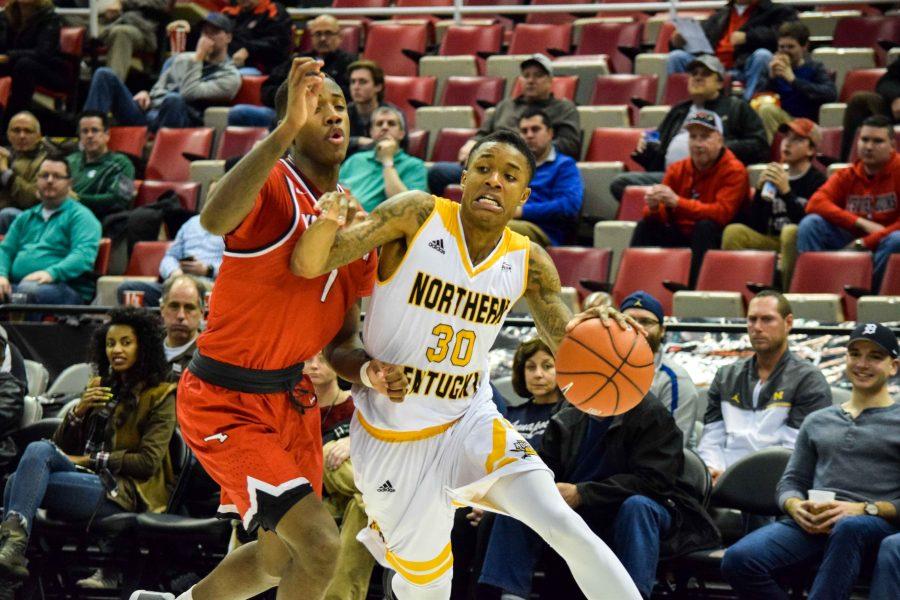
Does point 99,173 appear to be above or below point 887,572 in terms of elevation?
below

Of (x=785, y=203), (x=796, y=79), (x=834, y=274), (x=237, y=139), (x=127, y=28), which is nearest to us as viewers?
(x=834, y=274)

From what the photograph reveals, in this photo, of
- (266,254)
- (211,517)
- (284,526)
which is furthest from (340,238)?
(211,517)

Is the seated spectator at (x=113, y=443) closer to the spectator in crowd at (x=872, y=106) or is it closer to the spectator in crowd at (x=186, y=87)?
the spectator in crowd at (x=872, y=106)

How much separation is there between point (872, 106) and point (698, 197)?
1711 mm

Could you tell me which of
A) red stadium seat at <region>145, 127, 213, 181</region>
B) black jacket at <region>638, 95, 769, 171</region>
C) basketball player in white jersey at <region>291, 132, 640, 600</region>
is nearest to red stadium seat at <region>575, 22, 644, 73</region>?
black jacket at <region>638, 95, 769, 171</region>

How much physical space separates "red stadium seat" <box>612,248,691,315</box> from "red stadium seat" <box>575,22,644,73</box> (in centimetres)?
412

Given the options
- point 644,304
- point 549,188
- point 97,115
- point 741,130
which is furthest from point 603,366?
point 97,115

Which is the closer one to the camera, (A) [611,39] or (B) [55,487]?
(B) [55,487]

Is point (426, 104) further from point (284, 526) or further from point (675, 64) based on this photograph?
point (284, 526)

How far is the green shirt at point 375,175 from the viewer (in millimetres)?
10234

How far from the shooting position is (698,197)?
9.57 metres

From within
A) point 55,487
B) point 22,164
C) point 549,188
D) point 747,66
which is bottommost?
point 55,487

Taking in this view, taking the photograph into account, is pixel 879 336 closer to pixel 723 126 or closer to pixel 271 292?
pixel 271 292

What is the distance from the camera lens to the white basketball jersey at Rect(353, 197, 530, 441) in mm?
4996
